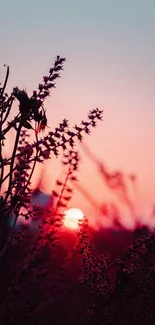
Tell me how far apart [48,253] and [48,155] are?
2.11 metres

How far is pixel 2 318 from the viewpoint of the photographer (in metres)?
5.82

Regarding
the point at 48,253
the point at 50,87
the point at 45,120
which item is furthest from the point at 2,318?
the point at 50,87

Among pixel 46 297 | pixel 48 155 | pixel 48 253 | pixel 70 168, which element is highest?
pixel 70 168

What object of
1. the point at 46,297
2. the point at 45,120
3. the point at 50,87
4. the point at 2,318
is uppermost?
the point at 50,87

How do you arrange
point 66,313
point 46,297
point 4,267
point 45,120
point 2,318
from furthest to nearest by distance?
point 4,267, point 66,313, point 46,297, point 2,318, point 45,120

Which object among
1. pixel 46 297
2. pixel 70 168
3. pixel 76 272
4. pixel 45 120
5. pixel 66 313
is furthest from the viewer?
pixel 76 272

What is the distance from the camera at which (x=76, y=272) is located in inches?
561

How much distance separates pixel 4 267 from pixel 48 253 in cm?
897

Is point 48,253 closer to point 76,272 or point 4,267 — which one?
point 76,272

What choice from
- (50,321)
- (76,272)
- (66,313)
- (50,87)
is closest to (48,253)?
(50,87)

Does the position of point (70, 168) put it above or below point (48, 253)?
above

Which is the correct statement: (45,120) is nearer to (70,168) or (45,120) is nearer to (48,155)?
(48,155)

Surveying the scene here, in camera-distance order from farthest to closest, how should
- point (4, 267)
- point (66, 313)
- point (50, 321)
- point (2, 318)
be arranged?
point (4, 267)
point (66, 313)
point (50, 321)
point (2, 318)

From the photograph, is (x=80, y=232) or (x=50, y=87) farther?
(x=80, y=232)
